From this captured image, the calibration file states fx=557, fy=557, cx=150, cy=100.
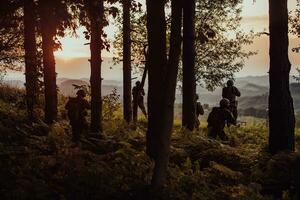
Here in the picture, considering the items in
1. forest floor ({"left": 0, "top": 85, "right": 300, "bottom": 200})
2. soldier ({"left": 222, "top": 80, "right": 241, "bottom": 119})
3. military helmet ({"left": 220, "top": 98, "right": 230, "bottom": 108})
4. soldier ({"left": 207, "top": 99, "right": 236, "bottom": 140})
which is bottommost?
forest floor ({"left": 0, "top": 85, "right": 300, "bottom": 200})

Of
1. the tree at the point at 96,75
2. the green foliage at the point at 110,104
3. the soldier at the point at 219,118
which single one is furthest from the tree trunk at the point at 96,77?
the green foliage at the point at 110,104

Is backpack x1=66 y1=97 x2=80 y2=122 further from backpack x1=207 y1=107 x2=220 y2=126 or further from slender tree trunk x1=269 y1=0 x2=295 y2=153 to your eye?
slender tree trunk x1=269 y1=0 x2=295 y2=153

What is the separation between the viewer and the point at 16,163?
43.2ft

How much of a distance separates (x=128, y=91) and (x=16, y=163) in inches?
493

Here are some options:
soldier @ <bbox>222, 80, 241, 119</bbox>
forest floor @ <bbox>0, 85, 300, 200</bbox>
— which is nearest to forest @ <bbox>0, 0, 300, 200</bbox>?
forest floor @ <bbox>0, 85, 300, 200</bbox>

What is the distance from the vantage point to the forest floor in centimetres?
1102

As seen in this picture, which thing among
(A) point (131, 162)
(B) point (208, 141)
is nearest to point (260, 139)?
(B) point (208, 141)

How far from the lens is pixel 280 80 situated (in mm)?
14445

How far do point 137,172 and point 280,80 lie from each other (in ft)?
15.9

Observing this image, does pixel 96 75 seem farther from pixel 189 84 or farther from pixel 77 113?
pixel 189 84

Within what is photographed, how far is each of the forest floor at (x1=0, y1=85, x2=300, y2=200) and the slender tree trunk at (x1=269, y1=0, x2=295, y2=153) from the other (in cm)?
63

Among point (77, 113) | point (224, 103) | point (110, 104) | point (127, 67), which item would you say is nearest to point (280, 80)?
point (224, 103)

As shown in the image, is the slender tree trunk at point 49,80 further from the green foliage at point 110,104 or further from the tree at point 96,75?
the green foliage at point 110,104

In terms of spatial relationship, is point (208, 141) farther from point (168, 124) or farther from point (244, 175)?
point (168, 124)
